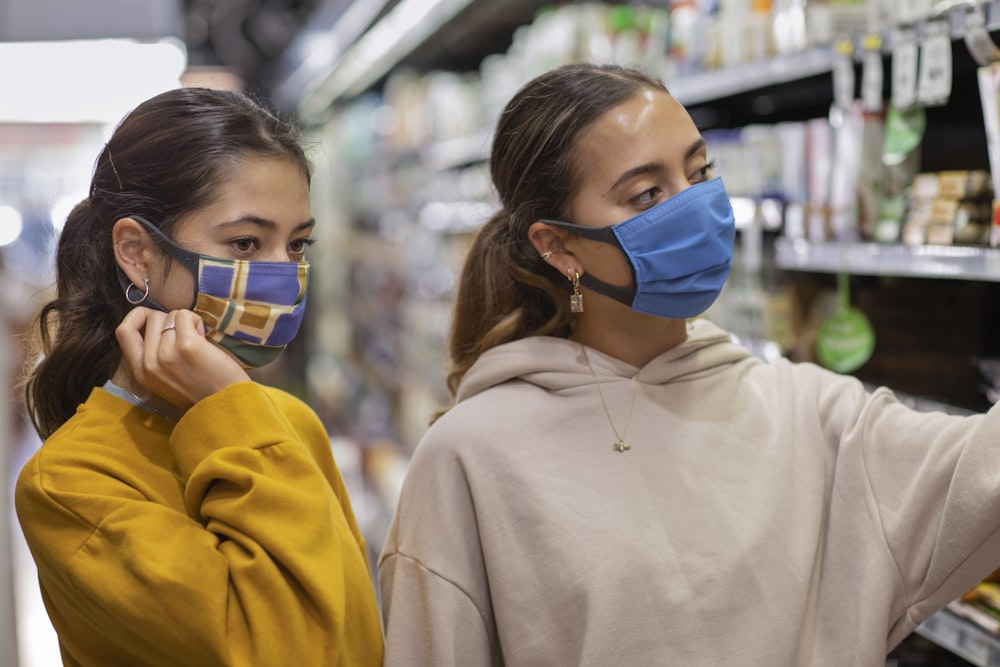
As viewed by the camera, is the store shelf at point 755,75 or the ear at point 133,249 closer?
the ear at point 133,249

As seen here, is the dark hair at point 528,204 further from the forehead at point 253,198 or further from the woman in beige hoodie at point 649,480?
the forehead at point 253,198

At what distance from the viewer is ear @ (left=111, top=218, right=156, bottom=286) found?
1448mm

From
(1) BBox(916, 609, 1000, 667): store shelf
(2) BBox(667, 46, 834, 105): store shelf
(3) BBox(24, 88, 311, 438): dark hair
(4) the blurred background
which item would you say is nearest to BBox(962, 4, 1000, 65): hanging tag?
(4) the blurred background

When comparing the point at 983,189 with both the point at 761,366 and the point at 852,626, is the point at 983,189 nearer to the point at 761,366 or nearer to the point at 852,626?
the point at 761,366

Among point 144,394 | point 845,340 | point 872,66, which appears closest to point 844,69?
point 872,66

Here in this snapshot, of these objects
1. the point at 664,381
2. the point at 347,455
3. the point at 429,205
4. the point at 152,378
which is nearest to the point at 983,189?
the point at 664,381

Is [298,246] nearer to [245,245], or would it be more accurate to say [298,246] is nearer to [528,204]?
[245,245]

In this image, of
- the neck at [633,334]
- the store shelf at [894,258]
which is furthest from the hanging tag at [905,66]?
the neck at [633,334]

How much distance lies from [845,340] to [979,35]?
808 millimetres

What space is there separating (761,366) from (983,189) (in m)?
0.53

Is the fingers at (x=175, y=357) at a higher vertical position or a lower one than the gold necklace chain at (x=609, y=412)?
higher

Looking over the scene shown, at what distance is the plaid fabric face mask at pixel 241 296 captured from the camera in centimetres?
143

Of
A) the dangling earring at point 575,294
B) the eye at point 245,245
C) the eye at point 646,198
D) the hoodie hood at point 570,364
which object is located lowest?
the hoodie hood at point 570,364

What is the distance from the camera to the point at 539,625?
1.48m
